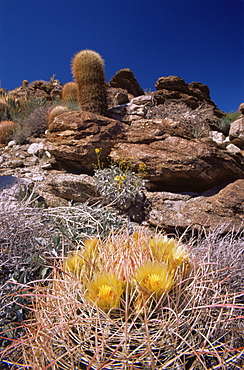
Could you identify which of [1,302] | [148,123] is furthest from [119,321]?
[148,123]

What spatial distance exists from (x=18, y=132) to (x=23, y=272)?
501 cm

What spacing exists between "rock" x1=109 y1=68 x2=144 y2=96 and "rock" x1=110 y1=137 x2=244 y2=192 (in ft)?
20.6

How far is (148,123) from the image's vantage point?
3.59 metres

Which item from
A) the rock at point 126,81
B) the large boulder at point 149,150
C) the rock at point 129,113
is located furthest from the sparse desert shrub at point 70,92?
the large boulder at point 149,150

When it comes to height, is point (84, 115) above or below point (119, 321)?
above

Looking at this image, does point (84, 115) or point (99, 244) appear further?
point (84, 115)

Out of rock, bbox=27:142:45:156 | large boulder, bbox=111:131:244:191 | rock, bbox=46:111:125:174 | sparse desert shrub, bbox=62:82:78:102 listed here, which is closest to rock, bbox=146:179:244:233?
large boulder, bbox=111:131:244:191

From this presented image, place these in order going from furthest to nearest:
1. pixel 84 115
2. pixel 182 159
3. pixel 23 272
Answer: pixel 84 115
pixel 182 159
pixel 23 272

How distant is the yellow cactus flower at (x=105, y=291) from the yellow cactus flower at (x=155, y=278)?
2.6 inches

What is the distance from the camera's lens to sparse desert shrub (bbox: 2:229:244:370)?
567 mm

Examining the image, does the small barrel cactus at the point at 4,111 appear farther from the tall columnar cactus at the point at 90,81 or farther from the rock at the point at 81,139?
the rock at the point at 81,139

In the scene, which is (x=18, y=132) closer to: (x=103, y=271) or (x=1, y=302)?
(x=1, y=302)

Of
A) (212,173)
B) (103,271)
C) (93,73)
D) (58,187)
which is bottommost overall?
(103,271)

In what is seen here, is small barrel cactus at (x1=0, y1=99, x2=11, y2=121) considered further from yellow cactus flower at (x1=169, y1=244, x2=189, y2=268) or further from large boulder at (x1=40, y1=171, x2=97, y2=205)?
yellow cactus flower at (x1=169, y1=244, x2=189, y2=268)
